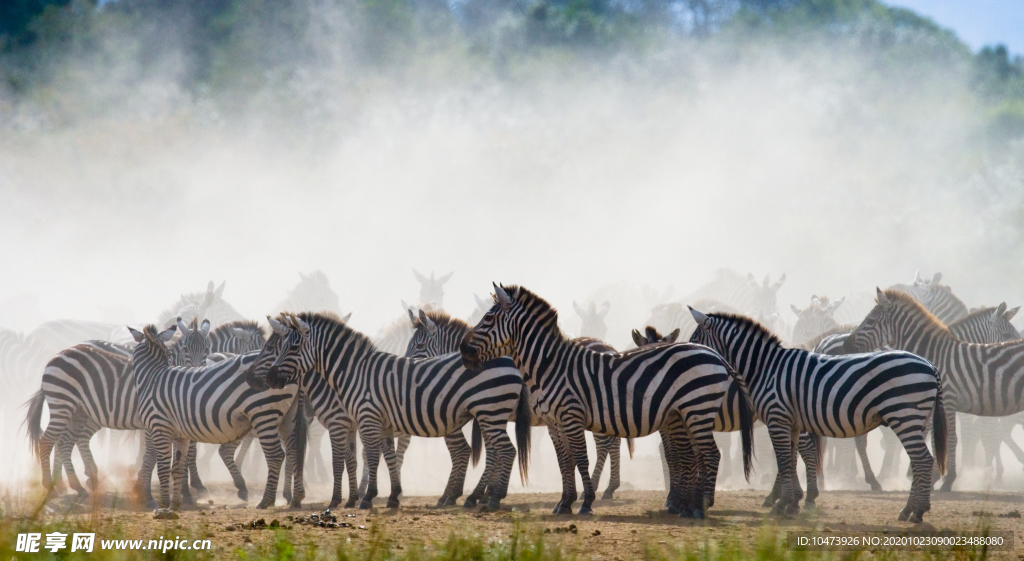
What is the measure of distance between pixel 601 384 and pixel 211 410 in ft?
13.2

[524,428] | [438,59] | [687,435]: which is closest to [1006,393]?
[687,435]

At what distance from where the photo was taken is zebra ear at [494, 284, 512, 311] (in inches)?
307

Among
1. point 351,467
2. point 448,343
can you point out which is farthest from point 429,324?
point 351,467

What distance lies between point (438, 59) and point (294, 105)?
36.3 feet

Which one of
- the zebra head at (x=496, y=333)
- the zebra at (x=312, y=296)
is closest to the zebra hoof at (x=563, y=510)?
the zebra head at (x=496, y=333)

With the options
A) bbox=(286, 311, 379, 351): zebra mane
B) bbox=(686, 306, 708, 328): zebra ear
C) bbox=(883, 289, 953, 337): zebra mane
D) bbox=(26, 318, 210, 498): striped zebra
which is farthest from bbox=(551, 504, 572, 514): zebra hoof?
bbox=(883, 289, 953, 337): zebra mane

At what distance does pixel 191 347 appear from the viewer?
10789 mm

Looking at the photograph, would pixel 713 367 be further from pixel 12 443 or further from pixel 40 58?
pixel 40 58

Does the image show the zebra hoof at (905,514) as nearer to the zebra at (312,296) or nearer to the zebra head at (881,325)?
the zebra head at (881,325)

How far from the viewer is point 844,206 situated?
146 feet

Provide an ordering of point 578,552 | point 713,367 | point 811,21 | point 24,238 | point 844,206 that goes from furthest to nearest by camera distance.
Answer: point 811,21
point 844,206
point 24,238
point 713,367
point 578,552

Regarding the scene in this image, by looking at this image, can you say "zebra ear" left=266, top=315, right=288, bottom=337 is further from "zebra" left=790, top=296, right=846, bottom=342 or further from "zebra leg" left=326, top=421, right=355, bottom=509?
"zebra" left=790, top=296, right=846, bottom=342

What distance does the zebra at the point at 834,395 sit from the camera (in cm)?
751

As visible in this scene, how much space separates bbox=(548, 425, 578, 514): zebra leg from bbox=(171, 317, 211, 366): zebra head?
480cm
